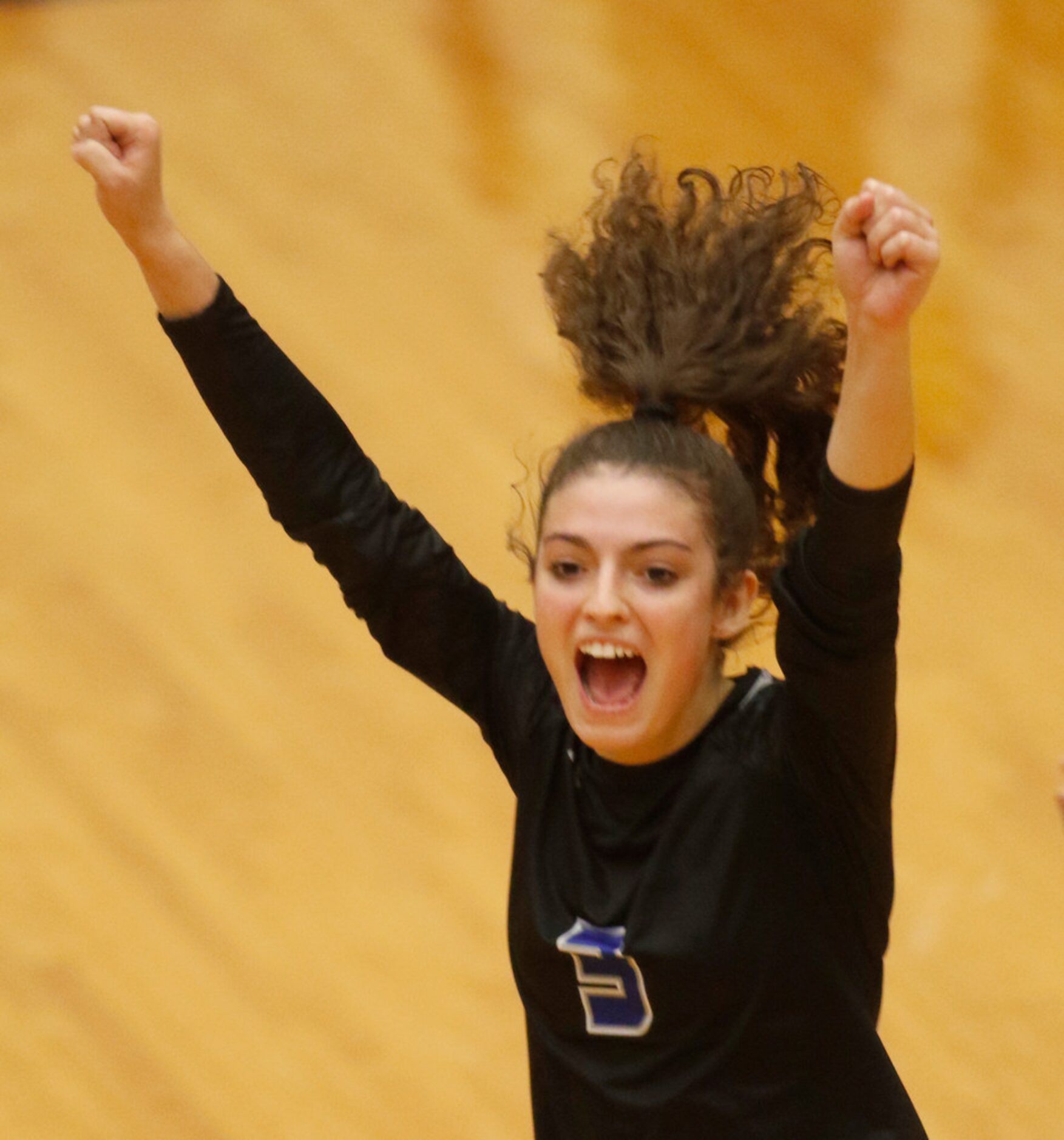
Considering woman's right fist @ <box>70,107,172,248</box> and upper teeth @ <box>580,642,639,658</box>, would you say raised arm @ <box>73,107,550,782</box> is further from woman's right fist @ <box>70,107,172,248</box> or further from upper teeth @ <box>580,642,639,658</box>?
upper teeth @ <box>580,642,639,658</box>

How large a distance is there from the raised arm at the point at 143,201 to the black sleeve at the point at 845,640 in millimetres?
594

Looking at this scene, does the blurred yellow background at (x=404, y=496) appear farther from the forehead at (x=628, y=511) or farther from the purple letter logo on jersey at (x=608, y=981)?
the forehead at (x=628, y=511)

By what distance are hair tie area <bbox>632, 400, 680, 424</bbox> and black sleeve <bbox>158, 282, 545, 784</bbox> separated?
0.22 metres

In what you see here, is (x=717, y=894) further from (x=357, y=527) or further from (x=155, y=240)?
(x=155, y=240)

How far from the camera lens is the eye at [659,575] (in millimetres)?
1577

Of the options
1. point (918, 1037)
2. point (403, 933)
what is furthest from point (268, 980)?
point (918, 1037)

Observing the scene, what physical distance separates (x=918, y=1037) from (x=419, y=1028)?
0.71 metres

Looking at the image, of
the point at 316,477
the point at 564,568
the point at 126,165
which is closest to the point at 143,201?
the point at 126,165

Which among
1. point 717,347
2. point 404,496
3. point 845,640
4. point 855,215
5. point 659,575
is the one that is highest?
point 404,496

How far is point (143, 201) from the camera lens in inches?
63.9

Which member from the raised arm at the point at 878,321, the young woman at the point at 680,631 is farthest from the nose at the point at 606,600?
the raised arm at the point at 878,321

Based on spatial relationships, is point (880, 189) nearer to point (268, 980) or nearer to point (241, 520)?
point (268, 980)

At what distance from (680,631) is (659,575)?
2.2 inches

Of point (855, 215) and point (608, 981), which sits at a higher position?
point (855, 215)
